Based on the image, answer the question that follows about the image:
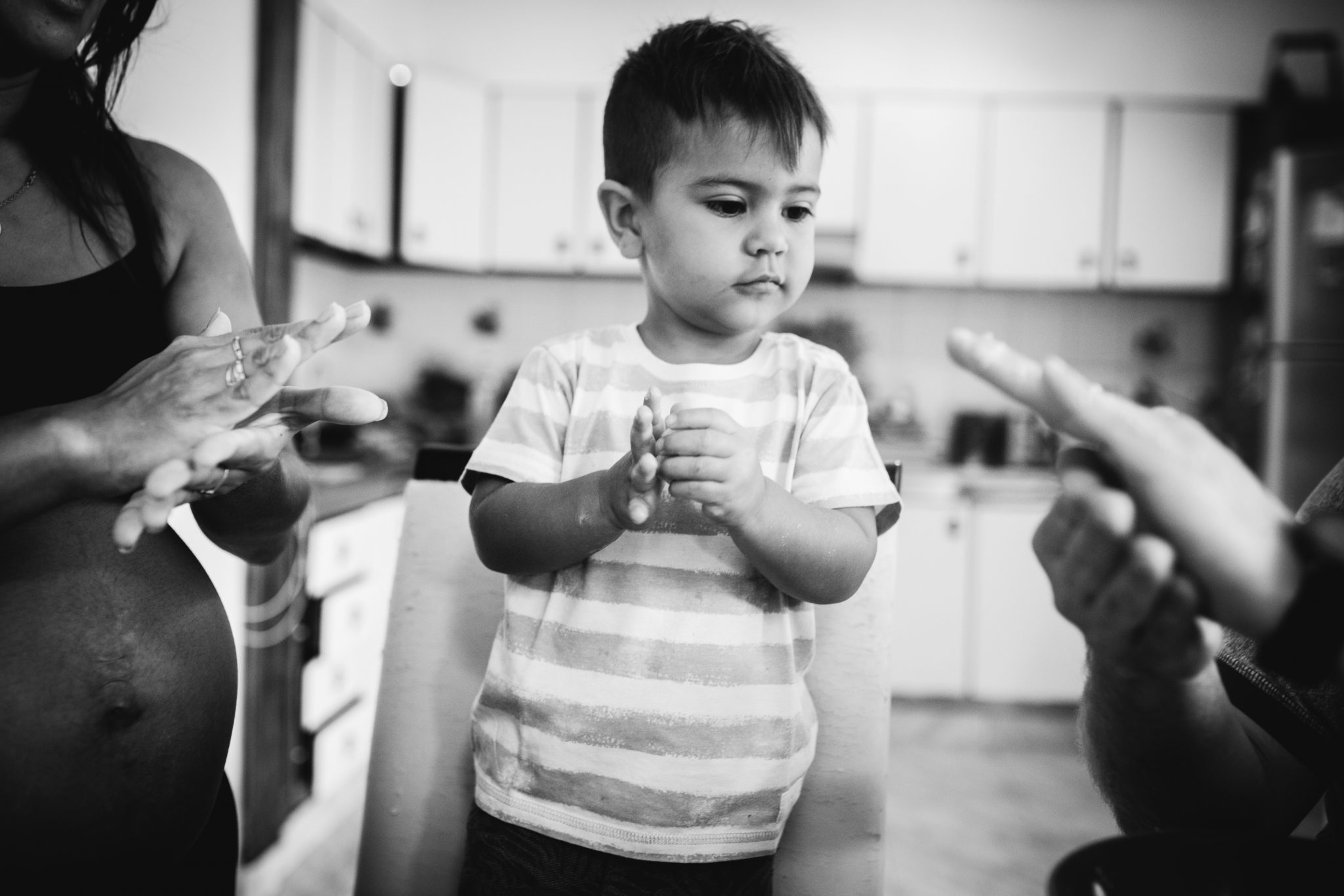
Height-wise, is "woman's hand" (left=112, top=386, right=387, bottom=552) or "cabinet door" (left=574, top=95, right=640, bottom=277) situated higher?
"cabinet door" (left=574, top=95, right=640, bottom=277)

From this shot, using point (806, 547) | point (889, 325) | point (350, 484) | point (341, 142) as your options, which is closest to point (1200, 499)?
point (806, 547)

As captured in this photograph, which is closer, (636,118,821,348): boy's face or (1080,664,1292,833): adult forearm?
(1080,664,1292,833): adult forearm

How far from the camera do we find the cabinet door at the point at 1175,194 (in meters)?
3.76

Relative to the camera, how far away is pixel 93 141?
0.91 metres

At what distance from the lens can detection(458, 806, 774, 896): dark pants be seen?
2.73 feet

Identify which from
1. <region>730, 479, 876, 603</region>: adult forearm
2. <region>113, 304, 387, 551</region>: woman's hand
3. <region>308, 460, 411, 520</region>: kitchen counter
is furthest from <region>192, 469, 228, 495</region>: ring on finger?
<region>308, 460, 411, 520</region>: kitchen counter

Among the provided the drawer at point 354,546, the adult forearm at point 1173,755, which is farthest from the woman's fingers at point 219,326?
the drawer at point 354,546

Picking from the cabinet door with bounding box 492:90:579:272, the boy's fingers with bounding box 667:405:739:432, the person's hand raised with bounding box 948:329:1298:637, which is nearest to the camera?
the person's hand raised with bounding box 948:329:1298:637

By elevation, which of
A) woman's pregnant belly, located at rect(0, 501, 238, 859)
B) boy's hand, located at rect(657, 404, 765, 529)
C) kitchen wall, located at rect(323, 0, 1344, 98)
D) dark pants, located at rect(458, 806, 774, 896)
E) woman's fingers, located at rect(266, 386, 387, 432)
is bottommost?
dark pants, located at rect(458, 806, 774, 896)

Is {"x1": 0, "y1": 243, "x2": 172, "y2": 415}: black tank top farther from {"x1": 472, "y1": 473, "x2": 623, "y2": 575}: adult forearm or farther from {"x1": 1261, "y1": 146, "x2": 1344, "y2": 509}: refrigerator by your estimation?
{"x1": 1261, "y1": 146, "x2": 1344, "y2": 509}: refrigerator

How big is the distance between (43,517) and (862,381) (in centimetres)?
353

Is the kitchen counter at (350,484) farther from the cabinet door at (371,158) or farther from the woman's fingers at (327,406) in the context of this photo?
the woman's fingers at (327,406)

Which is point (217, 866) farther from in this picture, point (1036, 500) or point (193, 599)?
point (1036, 500)

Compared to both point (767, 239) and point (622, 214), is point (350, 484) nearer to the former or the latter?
point (622, 214)
